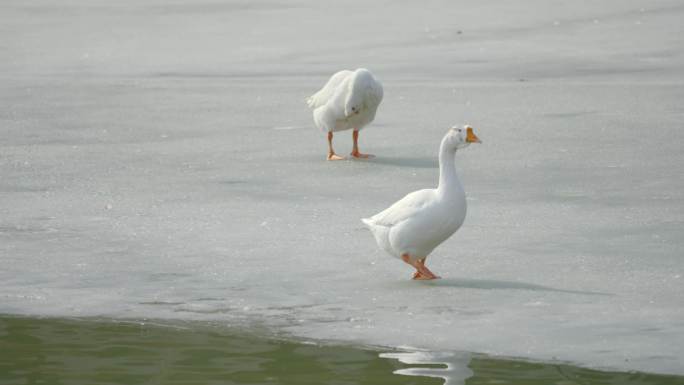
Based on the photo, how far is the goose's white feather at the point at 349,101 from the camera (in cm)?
1210

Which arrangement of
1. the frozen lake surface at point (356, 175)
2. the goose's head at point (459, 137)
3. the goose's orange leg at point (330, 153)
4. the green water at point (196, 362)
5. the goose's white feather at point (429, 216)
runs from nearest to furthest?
the green water at point (196, 362), the frozen lake surface at point (356, 175), the goose's white feather at point (429, 216), the goose's head at point (459, 137), the goose's orange leg at point (330, 153)

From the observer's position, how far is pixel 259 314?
765 centimetres

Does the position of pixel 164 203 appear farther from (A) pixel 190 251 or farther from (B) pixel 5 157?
(B) pixel 5 157

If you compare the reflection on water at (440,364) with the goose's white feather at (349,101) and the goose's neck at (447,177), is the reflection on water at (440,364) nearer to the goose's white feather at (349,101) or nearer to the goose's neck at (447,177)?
the goose's neck at (447,177)

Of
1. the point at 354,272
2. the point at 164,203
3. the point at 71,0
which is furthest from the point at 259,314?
the point at 71,0

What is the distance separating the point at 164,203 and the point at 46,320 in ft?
9.98

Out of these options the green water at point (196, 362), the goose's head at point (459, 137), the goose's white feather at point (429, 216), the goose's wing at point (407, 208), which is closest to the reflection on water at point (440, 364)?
the green water at point (196, 362)

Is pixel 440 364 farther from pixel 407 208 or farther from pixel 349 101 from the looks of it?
pixel 349 101

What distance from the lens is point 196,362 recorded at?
6910 mm

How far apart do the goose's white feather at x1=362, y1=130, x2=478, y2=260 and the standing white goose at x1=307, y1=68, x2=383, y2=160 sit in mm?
3995

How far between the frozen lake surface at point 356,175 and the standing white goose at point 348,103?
1.39 ft

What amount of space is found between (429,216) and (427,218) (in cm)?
2

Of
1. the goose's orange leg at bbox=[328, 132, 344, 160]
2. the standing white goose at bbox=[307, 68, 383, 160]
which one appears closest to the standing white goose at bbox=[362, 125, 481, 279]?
the standing white goose at bbox=[307, 68, 383, 160]

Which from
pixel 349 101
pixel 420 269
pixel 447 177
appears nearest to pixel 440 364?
pixel 420 269
